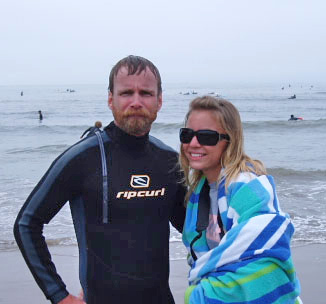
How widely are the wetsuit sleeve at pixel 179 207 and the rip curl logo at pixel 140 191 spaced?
0.12m

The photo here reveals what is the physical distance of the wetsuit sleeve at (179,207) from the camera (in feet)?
8.45

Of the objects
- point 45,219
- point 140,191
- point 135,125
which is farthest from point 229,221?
point 45,219

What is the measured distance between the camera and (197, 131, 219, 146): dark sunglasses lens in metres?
2.13

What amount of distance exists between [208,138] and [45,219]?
950 mm

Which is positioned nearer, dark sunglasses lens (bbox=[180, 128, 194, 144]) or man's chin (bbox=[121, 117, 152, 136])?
dark sunglasses lens (bbox=[180, 128, 194, 144])

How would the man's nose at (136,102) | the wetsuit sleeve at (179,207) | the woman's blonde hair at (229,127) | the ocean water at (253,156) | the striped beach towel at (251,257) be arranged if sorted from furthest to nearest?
the ocean water at (253,156) → the wetsuit sleeve at (179,207) → the man's nose at (136,102) → the woman's blonde hair at (229,127) → the striped beach towel at (251,257)

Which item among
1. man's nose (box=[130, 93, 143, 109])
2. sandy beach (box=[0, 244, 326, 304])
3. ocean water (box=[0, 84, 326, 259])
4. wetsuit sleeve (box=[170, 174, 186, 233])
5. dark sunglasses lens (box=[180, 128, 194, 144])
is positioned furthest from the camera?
ocean water (box=[0, 84, 326, 259])

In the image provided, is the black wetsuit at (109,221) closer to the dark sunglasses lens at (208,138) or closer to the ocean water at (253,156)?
the dark sunglasses lens at (208,138)

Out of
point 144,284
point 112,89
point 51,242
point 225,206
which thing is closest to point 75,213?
point 144,284

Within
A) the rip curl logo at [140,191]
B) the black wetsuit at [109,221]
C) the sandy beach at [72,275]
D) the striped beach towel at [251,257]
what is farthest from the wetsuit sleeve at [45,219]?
the sandy beach at [72,275]

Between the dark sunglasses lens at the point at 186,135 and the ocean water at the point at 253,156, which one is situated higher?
the dark sunglasses lens at the point at 186,135

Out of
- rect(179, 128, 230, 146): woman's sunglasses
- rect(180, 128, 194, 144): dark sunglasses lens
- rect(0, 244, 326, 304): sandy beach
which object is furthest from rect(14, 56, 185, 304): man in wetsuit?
rect(0, 244, 326, 304): sandy beach

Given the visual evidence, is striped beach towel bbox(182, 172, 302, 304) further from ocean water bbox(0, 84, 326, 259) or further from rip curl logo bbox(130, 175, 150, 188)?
ocean water bbox(0, 84, 326, 259)

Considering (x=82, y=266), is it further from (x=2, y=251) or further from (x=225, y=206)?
(x=2, y=251)
